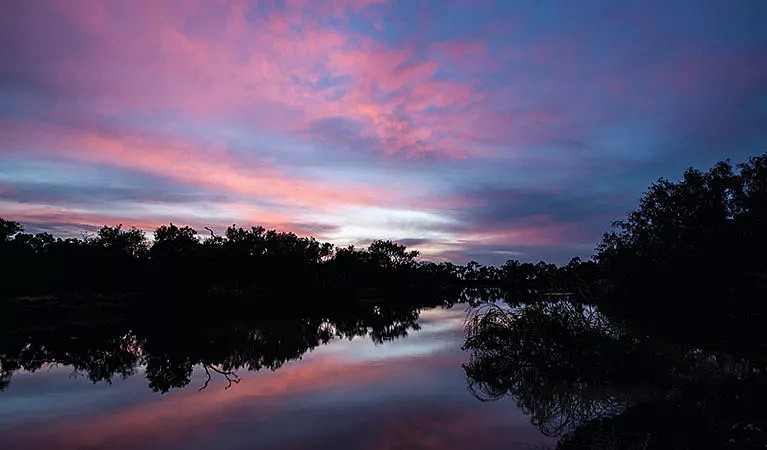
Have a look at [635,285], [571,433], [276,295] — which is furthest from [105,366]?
[276,295]

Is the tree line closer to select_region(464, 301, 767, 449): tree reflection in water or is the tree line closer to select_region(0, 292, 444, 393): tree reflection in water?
select_region(464, 301, 767, 449): tree reflection in water

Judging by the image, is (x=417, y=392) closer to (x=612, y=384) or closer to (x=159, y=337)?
(x=612, y=384)

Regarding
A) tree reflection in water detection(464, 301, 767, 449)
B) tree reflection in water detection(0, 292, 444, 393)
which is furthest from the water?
tree reflection in water detection(0, 292, 444, 393)

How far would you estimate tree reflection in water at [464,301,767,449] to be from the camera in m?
9.59

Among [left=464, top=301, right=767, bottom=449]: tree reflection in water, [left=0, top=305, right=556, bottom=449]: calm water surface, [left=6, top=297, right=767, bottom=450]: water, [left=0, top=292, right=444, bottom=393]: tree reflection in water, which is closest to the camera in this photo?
[left=464, top=301, right=767, bottom=449]: tree reflection in water

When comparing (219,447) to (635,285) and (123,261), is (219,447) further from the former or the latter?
(123,261)

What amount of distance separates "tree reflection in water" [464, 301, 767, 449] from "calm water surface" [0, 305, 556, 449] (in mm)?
964

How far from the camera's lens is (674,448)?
28.4 ft

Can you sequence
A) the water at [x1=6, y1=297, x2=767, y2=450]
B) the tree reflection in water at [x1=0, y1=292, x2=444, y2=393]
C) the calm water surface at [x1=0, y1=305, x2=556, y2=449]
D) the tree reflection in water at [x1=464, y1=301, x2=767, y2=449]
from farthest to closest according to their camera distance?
the tree reflection in water at [x1=0, y1=292, x2=444, y2=393] → the calm water surface at [x1=0, y1=305, x2=556, y2=449] → the water at [x1=6, y1=297, x2=767, y2=450] → the tree reflection in water at [x1=464, y1=301, x2=767, y2=449]

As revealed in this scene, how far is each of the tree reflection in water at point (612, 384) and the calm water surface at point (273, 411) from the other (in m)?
0.96

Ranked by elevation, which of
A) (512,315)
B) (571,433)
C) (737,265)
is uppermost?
(737,265)

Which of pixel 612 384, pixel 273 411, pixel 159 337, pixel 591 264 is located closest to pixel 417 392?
pixel 273 411

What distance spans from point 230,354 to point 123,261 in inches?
1486

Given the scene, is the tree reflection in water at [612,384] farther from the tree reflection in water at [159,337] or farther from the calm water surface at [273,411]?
the tree reflection in water at [159,337]
